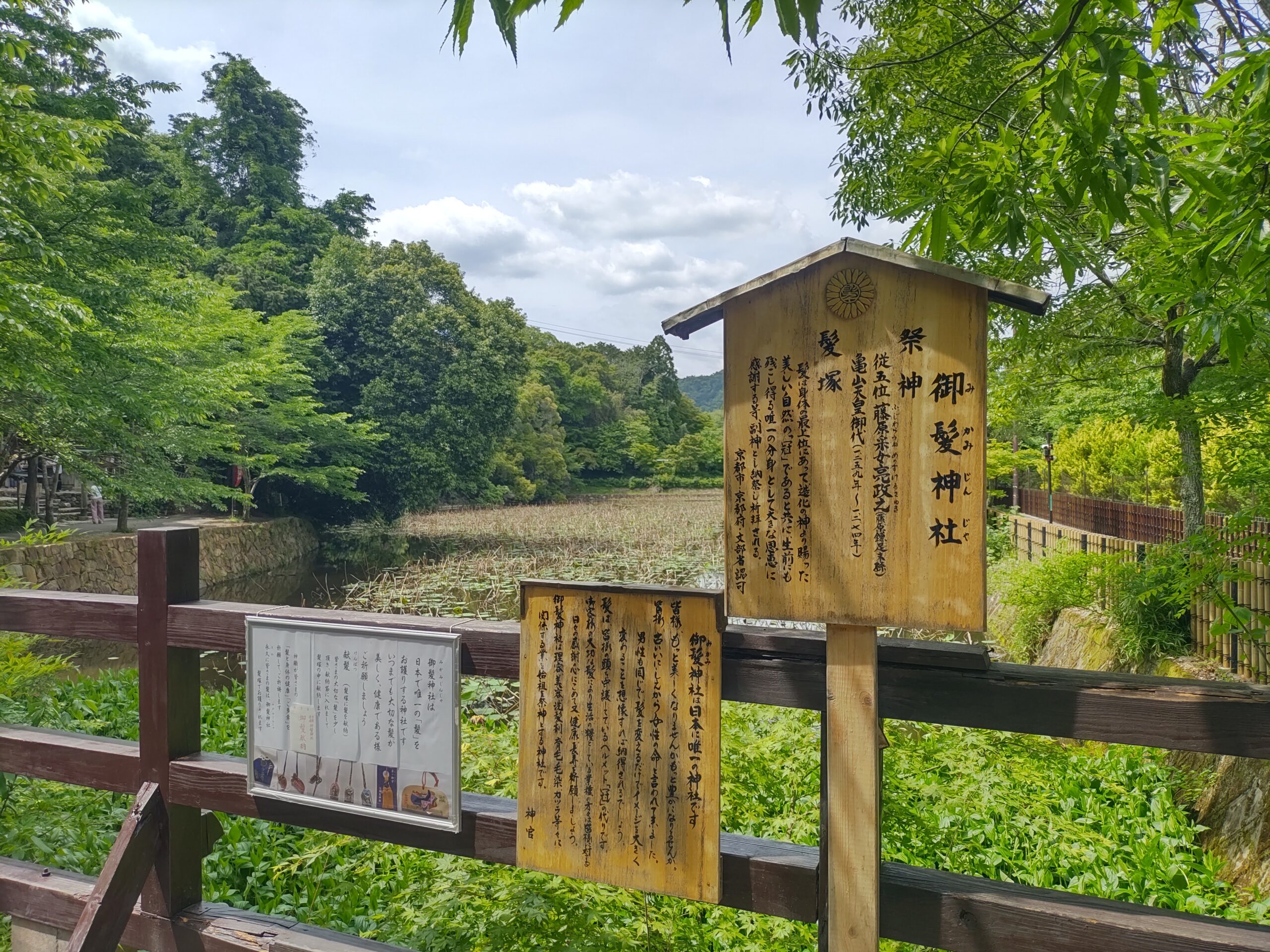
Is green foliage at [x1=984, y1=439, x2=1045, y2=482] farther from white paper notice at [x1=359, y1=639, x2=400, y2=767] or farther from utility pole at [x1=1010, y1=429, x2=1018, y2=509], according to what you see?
white paper notice at [x1=359, y1=639, x2=400, y2=767]

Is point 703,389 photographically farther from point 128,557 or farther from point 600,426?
point 128,557

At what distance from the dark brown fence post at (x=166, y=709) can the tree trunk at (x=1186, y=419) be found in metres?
4.34

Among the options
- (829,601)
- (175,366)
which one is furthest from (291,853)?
(175,366)

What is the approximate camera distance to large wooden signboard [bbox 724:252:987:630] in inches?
55.7

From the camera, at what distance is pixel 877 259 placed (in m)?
1.45

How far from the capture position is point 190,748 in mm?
2145

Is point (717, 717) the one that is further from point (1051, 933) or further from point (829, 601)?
point (1051, 933)

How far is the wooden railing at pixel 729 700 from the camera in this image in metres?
1.40

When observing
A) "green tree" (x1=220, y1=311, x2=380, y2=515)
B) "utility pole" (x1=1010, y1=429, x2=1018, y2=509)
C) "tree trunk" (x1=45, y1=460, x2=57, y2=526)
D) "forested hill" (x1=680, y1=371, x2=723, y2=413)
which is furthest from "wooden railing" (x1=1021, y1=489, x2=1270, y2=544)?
"forested hill" (x1=680, y1=371, x2=723, y2=413)

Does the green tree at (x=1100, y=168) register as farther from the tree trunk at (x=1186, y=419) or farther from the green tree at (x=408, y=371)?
the green tree at (x=408, y=371)

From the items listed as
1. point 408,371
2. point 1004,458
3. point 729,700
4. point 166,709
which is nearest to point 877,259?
point 729,700

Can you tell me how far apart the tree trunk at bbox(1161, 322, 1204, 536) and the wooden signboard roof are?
3140 mm

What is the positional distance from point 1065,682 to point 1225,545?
101 inches

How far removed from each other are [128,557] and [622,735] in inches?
513
